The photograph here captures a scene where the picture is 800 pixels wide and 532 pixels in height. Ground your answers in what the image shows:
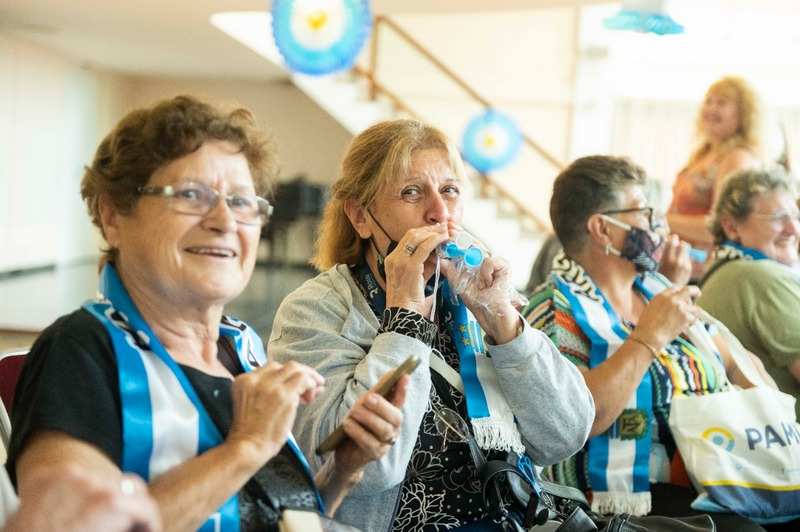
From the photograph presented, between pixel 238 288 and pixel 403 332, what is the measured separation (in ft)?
1.29

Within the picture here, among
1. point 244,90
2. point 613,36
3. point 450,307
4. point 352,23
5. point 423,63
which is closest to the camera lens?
point 450,307

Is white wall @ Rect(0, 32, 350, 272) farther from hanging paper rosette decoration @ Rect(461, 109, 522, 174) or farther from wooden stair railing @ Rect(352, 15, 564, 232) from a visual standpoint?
hanging paper rosette decoration @ Rect(461, 109, 522, 174)

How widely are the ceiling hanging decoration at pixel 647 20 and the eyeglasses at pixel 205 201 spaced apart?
2.92 m

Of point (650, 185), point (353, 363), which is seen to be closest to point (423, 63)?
point (650, 185)

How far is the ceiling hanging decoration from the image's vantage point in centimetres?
423

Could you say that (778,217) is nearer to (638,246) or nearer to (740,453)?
(638,246)

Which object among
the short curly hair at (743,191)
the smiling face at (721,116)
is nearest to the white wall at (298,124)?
the smiling face at (721,116)

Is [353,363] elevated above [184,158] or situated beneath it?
situated beneath

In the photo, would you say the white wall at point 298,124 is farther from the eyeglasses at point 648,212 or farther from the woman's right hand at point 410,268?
the woman's right hand at point 410,268

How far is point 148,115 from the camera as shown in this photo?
5.19 ft

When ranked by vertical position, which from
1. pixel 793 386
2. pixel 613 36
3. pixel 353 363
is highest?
pixel 613 36

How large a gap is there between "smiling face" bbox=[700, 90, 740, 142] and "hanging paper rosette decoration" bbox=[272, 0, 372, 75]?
1663 millimetres

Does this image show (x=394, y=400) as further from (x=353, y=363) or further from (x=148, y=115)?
(x=148, y=115)

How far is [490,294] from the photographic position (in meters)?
2.06
